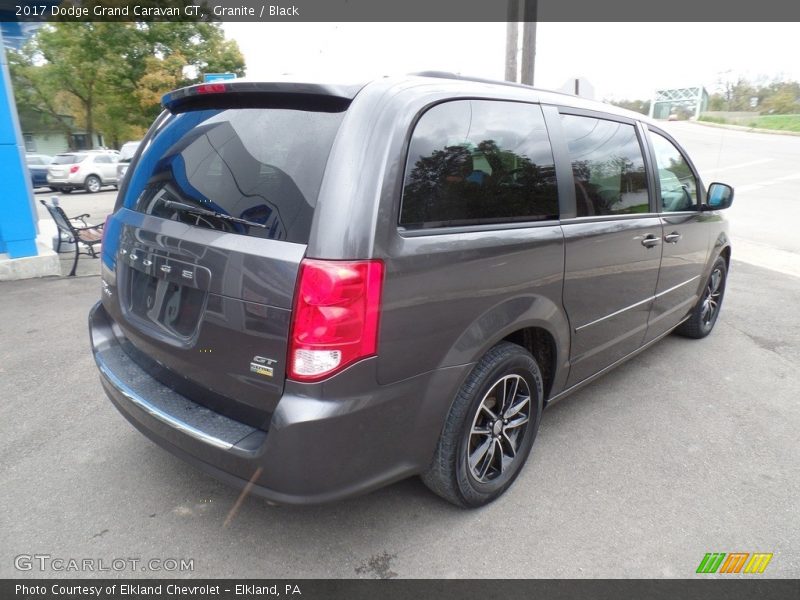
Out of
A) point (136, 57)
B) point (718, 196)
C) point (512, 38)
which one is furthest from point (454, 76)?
point (136, 57)

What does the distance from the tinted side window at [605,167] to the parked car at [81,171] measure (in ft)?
78.6

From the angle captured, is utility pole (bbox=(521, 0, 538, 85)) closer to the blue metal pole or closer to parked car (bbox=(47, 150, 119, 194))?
the blue metal pole

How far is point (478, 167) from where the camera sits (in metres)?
2.30

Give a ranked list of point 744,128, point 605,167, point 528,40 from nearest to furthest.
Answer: point 605,167 → point 528,40 → point 744,128

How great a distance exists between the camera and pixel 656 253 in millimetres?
3510

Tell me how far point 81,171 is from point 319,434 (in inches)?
966

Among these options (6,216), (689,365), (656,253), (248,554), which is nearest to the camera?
(248,554)

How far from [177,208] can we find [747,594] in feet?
9.17

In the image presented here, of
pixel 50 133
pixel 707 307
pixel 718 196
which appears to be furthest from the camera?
Result: pixel 50 133

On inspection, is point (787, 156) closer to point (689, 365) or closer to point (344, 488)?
point (689, 365)

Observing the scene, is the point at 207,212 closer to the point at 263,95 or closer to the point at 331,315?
the point at 263,95

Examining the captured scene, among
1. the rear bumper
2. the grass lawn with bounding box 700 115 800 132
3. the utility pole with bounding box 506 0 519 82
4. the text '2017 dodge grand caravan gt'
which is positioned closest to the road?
the utility pole with bounding box 506 0 519 82

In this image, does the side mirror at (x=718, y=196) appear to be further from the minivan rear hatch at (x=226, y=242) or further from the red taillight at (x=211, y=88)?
the red taillight at (x=211, y=88)

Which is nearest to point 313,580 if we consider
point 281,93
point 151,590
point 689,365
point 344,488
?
point 344,488
